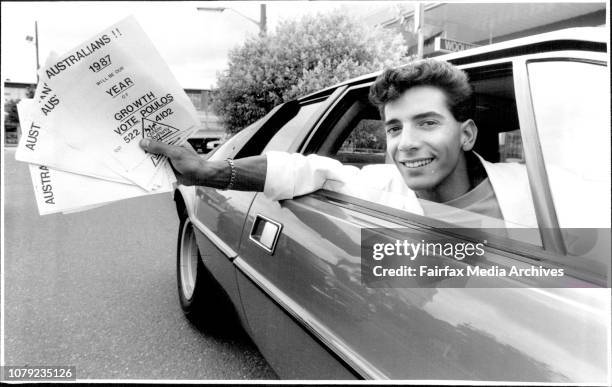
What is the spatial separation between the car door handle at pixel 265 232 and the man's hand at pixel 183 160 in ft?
1.11

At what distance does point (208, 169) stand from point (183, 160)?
3.4 inches

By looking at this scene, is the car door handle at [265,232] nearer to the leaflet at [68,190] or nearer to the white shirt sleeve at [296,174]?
the white shirt sleeve at [296,174]

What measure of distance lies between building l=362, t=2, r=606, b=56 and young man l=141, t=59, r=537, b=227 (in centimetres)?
18

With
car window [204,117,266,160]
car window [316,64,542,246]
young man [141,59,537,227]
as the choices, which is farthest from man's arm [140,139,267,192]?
car window [204,117,266,160]

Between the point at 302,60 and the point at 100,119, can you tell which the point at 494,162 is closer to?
the point at 100,119

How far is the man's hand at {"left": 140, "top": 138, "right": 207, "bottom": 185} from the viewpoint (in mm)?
1031

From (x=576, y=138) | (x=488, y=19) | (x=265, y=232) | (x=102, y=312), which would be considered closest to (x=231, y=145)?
(x=265, y=232)

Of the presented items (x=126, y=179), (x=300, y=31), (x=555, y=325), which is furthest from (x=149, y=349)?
(x=300, y=31)

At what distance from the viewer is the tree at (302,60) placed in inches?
105

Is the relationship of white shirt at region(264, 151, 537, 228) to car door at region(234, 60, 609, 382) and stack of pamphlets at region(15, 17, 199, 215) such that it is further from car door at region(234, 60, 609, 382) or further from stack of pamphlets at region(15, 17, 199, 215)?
stack of pamphlets at region(15, 17, 199, 215)

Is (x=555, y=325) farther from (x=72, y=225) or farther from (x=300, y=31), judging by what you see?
(x=72, y=225)

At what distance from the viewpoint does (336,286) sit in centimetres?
107

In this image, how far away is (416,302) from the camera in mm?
873

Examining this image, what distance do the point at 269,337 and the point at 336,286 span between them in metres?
0.46
